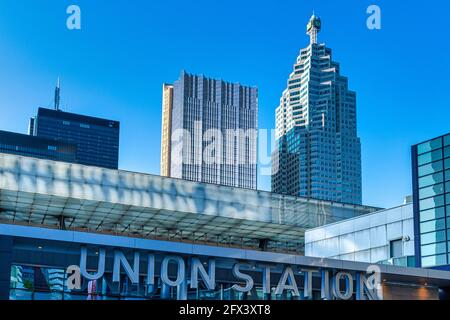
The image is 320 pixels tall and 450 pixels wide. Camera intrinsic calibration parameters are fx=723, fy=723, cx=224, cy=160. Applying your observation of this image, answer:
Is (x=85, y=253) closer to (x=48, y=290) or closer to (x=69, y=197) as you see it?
(x=48, y=290)

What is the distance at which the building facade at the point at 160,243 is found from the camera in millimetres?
29703

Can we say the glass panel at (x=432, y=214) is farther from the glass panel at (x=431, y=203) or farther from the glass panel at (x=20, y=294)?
the glass panel at (x=20, y=294)

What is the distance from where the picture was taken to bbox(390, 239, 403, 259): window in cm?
5447

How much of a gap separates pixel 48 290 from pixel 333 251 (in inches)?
1387

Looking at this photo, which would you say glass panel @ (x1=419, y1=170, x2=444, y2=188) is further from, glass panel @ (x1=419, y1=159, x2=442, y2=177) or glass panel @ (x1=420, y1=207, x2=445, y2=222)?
glass panel @ (x1=420, y1=207, x2=445, y2=222)

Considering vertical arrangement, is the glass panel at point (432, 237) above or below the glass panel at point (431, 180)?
below

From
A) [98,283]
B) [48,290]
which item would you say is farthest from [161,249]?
[48,290]

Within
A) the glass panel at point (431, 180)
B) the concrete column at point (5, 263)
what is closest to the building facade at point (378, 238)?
the glass panel at point (431, 180)

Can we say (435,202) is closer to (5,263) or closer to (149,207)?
(149,207)

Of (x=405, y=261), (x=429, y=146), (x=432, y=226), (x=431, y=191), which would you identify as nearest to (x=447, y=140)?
(x=429, y=146)

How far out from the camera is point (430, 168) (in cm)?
5284

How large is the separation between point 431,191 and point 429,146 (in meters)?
3.36

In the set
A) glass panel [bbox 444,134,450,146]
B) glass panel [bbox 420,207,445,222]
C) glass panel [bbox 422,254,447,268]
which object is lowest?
glass panel [bbox 422,254,447,268]

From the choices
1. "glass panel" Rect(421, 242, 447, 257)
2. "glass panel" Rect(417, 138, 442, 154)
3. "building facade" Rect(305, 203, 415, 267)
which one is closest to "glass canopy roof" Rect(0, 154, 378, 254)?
"building facade" Rect(305, 203, 415, 267)
